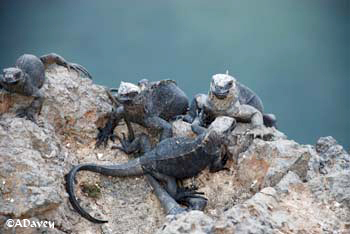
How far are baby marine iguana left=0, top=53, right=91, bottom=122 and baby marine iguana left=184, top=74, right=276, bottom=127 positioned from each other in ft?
5.12

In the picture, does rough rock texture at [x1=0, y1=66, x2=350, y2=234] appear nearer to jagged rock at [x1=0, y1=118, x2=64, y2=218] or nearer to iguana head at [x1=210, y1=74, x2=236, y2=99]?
jagged rock at [x1=0, y1=118, x2=64, y2=218]

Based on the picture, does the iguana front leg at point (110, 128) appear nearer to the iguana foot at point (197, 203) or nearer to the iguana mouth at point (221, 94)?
the iguana mouth at point (221, 94)

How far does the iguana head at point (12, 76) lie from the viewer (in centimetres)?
524

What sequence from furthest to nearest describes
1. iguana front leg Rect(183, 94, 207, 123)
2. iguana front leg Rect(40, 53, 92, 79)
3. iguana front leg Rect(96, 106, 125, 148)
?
iguana front leg Rect(40, 53, 92, 79), iguana front leg Rect(183, 94, 207, 123), iguana front leg Rect(96, 106, 125, 148)

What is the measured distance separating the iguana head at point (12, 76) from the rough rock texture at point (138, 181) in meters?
0.17

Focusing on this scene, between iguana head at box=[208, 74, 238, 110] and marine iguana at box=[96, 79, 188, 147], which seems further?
iguana head at box=[208, 74, 238, 110]

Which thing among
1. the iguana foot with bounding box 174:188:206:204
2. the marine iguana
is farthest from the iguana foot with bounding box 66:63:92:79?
the iguana foot with bounding box 174:188:206:204

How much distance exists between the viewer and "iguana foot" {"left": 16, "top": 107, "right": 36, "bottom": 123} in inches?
207

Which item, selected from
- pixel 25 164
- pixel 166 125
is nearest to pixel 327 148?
pixel 166 125

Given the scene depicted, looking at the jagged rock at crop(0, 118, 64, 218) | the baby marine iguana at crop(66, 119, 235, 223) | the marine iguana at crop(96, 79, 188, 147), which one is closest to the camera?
the jagged rock at crop(0, 118, 64, 218)

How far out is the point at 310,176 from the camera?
16.4 ft

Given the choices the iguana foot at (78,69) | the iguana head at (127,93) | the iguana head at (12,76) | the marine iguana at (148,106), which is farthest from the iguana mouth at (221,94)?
the iguana head at (12,76)

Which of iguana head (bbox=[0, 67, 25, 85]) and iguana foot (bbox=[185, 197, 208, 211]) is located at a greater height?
iguana foot (bbox=[185, 197, 208, 211])

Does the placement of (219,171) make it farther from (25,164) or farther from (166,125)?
(25,164)
